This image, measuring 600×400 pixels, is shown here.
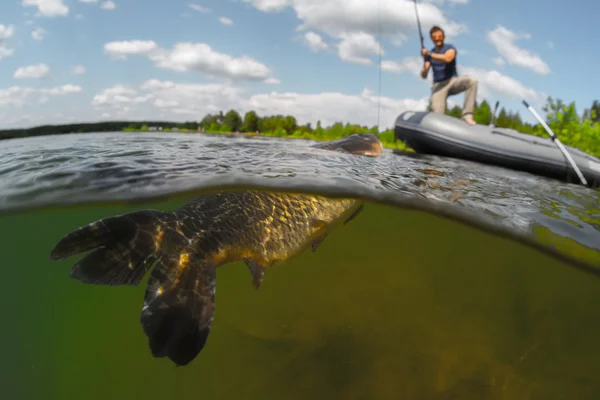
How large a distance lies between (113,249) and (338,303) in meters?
4.55

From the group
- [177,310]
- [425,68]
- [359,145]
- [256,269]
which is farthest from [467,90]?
[177,310]

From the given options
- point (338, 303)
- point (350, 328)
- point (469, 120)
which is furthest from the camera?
point (469, 120)

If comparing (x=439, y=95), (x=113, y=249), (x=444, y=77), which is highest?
(x=444, y=77)

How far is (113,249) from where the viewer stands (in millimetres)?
2500

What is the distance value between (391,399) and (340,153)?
4.11 metres

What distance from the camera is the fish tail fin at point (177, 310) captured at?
2.26 metres

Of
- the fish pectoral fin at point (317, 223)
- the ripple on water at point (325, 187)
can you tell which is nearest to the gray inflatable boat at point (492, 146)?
the ripple on water at point (325, 187)

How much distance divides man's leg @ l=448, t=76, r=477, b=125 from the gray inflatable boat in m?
0.79

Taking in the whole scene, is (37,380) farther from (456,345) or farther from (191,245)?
(456,345)

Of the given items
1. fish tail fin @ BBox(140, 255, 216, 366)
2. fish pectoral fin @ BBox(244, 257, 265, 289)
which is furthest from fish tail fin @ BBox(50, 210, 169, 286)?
fish pectoral fin @ BBox(244, 257, 265, 289)

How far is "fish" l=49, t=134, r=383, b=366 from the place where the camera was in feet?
7.64

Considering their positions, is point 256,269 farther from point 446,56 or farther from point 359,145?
point 446,56

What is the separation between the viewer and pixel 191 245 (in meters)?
2.80

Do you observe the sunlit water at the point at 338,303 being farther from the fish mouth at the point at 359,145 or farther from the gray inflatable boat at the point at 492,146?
the gray inflatable boat at the point at 492,146
